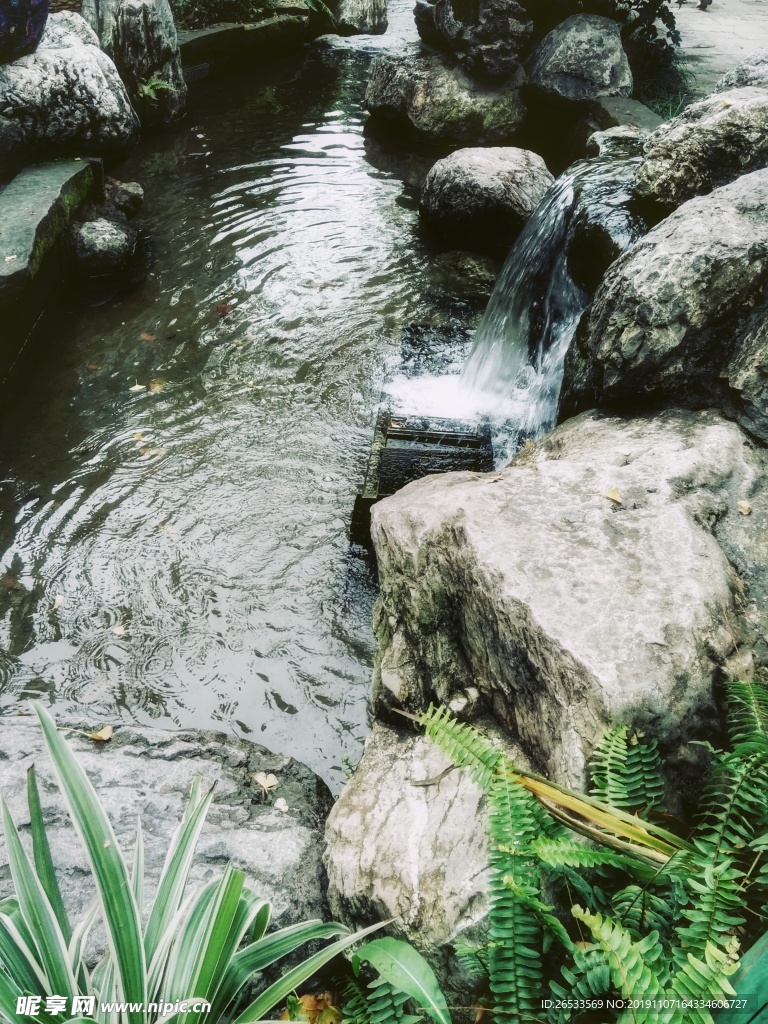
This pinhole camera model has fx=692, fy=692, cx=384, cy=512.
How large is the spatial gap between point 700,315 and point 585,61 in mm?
7669

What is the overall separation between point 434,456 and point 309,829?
236 cm

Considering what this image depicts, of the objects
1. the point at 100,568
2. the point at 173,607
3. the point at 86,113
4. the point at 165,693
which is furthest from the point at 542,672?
the point at 86,113

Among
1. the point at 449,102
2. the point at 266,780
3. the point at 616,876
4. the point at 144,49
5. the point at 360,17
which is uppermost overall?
the point at 360,17

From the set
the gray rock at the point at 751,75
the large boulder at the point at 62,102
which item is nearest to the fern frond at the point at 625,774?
the gray rock at the point at 751,75

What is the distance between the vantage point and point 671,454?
9.66 feet

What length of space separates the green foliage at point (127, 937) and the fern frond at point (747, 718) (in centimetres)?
114

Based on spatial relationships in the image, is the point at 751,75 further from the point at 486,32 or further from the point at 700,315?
the point at 486,32

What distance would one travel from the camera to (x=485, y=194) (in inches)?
276

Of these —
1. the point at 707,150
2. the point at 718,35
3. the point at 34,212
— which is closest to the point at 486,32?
the point at 718,35

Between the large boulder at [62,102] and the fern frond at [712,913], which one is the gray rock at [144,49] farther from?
the fern frond at [712,913]

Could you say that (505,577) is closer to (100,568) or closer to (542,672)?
(542,672)

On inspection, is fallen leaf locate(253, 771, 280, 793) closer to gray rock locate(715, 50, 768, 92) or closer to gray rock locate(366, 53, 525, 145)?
gray rock locate(715, 50, 768, 92)

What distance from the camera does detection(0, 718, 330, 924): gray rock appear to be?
7.60 feet

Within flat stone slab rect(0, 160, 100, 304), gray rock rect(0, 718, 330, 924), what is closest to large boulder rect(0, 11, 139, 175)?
flat stone slab rect(0, 160, 100, 304)
